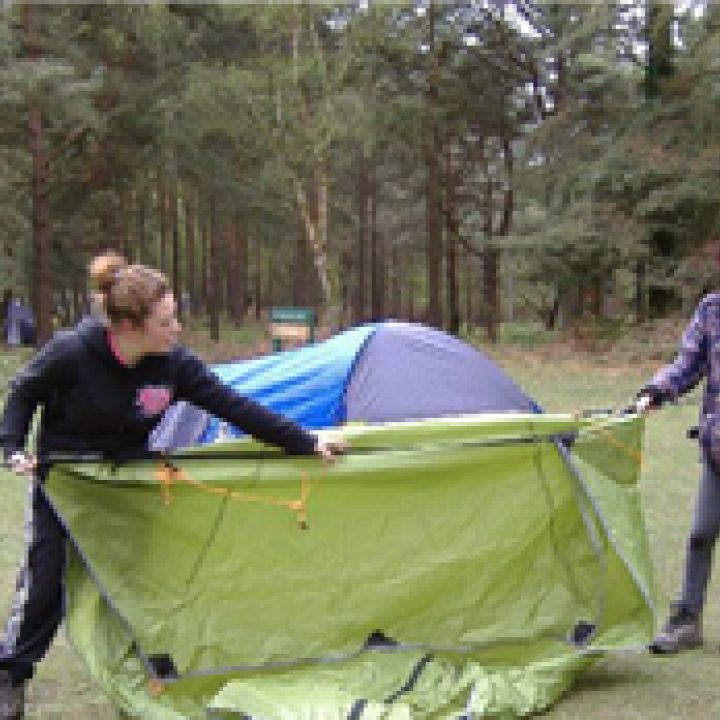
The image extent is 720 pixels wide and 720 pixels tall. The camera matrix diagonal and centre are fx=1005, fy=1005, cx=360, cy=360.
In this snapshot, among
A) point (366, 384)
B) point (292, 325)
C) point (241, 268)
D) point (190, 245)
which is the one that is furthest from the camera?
point (241, 268)

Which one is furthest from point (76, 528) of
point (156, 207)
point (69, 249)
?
point (156, 207)

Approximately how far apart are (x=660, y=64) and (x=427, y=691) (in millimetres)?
17293

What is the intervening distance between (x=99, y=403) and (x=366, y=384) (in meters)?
2.96

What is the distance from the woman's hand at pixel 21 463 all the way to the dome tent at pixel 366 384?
2.55 m

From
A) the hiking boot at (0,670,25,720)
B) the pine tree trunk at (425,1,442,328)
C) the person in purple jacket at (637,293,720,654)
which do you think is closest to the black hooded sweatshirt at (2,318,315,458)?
the hiking boot at (0,670,25,720)

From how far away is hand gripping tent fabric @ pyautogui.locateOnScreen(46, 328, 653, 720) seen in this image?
131 inches

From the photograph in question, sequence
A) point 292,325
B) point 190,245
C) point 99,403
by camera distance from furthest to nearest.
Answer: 1. point 190,245
2. point 292,325
3. point 99,403

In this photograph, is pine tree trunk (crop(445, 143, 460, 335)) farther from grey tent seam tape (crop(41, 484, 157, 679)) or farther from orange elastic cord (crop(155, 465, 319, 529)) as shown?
grey tent seam tape (crop(41, 484, 157, 679))

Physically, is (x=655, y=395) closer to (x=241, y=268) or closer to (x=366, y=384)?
(x=366, y=384)

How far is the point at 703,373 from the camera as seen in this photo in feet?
13.3

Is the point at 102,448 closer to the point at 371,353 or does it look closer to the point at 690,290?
the point at 371,353

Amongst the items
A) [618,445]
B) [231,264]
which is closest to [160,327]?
[618,445]

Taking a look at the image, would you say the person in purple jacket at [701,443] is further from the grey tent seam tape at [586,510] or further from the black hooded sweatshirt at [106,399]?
the black hooded sweatshirt at [106,399]

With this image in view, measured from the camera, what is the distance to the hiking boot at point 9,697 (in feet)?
10.8
